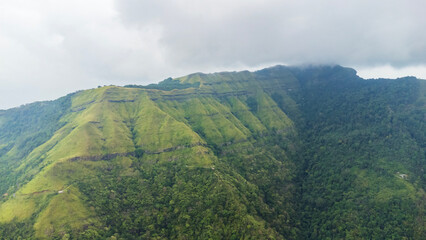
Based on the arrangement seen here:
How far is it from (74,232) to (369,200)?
206 m

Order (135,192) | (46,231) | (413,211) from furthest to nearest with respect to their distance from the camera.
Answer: (135,192)
(413,211)
(46,231)

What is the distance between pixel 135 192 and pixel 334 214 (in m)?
153

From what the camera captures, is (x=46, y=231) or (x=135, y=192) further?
(x=135, y=192)

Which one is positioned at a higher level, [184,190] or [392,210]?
[184,190]

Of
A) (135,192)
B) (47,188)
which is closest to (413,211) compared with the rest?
(135,192)

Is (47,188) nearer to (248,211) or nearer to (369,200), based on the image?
(248,211)

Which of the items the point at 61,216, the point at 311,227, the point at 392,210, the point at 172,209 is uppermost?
the point at 61,216

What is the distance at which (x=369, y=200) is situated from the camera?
198625mm

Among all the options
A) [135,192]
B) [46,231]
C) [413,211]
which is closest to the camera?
[46,231]

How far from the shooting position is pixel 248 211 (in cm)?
18262

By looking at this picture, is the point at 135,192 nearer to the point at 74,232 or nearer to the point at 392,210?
the point at 74,232

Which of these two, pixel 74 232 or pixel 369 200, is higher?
pixel 74 232

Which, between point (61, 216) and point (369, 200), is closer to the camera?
point (61, 216)

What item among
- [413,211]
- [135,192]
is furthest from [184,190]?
[413,211]
